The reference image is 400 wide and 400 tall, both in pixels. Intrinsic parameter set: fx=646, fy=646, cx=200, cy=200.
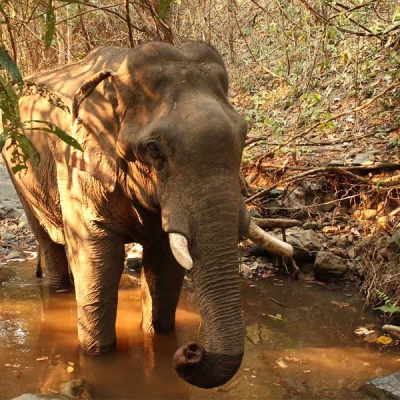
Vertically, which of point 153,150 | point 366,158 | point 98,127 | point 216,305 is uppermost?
point 98,127

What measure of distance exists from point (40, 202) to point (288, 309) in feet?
9.09

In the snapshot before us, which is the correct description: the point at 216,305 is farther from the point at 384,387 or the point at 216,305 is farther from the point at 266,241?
the point at 384,387

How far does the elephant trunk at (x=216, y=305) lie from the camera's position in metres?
3.78

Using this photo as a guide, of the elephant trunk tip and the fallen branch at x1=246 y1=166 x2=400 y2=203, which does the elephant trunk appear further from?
the fallen branch at x1=246 y1=166 x2=400 y2=203

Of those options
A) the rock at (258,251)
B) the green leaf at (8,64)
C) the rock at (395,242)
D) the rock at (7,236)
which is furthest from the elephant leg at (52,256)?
the green leaf at (8,64)

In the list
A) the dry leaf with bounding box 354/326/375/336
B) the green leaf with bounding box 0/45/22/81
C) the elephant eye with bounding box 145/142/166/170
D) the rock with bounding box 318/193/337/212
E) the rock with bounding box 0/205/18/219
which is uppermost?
the green leaf with bounding box 0/45/22/81

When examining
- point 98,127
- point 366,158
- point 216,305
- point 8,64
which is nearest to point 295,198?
point 366,158

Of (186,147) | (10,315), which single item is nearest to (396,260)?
(186,147)

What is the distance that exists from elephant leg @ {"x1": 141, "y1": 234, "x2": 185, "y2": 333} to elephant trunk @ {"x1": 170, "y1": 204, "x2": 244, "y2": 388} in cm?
150

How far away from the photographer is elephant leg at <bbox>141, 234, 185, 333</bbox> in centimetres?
563

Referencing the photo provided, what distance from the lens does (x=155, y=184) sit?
4266mm

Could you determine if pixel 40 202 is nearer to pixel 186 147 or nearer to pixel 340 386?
pixel 186 147

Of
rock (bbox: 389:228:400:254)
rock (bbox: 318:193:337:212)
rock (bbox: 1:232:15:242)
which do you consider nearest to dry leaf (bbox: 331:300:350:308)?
rock (bbox: 389:228:400:254)

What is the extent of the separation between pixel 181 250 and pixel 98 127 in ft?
4.44
